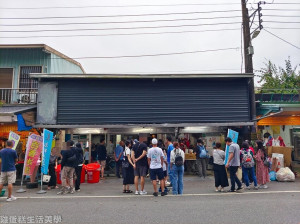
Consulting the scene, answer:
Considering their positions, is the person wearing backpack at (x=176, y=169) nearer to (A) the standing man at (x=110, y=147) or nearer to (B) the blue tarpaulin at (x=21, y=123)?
(B) the blue tarpaulin at (x=21, y=123)

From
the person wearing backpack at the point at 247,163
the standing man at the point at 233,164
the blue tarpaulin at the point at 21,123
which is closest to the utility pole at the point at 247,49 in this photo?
the person wearing backpack at the point at 247,163

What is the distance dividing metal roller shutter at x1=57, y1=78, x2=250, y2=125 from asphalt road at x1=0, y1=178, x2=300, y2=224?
189 inches

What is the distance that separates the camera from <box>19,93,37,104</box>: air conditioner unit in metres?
13.2

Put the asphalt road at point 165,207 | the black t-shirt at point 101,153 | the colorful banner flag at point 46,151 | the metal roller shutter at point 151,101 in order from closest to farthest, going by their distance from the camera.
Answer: the asphalt road at point 165,207
the colorful banner flag at point 46,151
the black t-shirt at point 101,153
the metal roller shutter at point 151,101

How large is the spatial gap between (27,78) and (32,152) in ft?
22.4

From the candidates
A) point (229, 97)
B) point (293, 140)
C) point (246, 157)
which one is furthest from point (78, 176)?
point (293, 140)

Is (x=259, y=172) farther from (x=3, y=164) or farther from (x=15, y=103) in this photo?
(x=15, y=103)

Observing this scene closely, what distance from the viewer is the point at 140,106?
41.4 ft

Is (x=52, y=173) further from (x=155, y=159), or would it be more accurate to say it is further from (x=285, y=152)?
(x=285, y=152)

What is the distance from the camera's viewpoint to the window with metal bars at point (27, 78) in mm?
14172

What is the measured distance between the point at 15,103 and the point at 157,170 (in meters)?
9.14

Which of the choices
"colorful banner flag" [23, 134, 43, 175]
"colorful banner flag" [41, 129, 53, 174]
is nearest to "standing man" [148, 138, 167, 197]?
"colorful banner flag" [41, 129, 53, 174]

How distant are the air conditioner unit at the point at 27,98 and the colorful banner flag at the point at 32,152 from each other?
4675 millimetres

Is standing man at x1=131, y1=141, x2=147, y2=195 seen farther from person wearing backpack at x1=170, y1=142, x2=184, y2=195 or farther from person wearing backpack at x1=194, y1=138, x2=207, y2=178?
person wearing backpack at x1=194, y1=138, x2=207, y2=178
